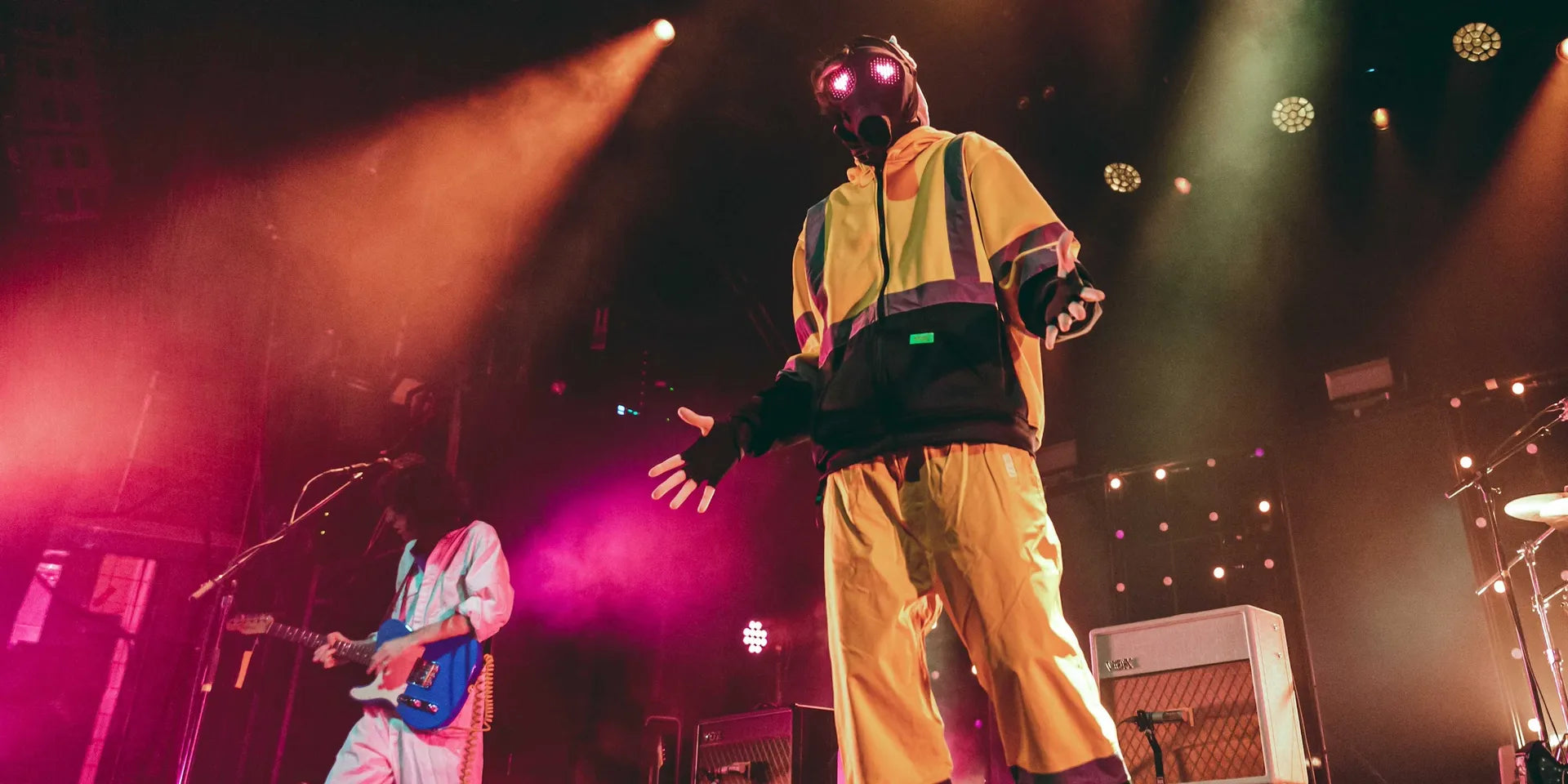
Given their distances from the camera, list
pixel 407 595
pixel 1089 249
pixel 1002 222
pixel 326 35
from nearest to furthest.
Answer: pixel 1002 222 → pixel 407 595 → pixel 326 35 → pixel 1089 249

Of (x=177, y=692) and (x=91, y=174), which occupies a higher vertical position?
(x=91, y=174)

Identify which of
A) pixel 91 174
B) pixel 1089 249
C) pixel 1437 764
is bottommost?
pixel 1437 764

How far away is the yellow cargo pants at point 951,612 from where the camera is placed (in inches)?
62.6

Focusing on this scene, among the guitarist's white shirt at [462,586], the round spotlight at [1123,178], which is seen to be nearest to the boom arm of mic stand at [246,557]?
the guitarist's white shirt at [462,586]

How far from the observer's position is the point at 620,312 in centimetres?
712

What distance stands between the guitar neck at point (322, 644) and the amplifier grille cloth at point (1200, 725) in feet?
11.3

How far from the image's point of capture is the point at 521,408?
6.56m

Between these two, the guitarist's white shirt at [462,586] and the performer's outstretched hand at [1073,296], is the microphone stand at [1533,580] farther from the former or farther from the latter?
the guitarist's white shirt at [462,586]

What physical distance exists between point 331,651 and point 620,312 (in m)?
3.16

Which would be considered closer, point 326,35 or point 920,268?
point 920,268

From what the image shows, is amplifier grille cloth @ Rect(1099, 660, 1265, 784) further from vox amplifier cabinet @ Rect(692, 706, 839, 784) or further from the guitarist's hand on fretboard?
the guitarist's hand on fretboard

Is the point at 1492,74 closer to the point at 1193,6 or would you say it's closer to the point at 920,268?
the point at 1193,6

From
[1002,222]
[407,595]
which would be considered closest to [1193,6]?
[1002,222]

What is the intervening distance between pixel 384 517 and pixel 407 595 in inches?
51.7
